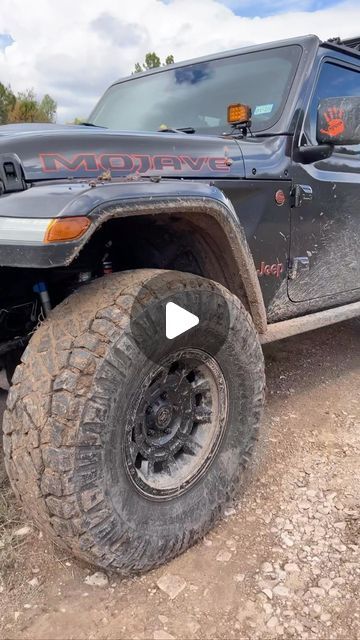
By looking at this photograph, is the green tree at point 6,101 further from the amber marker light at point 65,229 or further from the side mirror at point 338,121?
the amber marker light at point 65,229

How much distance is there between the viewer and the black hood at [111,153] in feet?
Result: 6.35

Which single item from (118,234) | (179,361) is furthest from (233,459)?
(118,234)

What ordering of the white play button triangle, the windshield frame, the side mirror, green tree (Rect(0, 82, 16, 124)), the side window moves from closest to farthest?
1. the white play button triangle
2. the side mirror
3. the windshield frame
4. the side window
5. green tree (Rect(0, 82, 16, 124))

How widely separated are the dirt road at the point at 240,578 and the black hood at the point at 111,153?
1.37 m

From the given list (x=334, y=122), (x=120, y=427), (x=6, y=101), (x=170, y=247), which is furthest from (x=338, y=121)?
(x=6, y=101)

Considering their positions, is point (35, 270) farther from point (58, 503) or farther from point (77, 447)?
point (58, 503)

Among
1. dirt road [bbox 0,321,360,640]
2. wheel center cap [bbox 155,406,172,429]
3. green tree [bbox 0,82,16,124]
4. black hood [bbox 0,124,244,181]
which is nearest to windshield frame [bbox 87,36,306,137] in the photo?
black hood [bbox 0,124,244,181]

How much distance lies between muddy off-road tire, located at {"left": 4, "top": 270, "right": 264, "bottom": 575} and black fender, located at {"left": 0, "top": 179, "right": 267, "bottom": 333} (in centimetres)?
25

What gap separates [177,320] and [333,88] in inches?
75.8

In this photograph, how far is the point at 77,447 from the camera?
167 cm

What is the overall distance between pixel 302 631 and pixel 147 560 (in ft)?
1.81

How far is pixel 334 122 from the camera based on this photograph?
105 inches

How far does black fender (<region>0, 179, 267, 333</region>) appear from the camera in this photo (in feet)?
5.24

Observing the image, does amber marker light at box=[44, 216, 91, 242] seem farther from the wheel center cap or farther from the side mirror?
the side mirror
